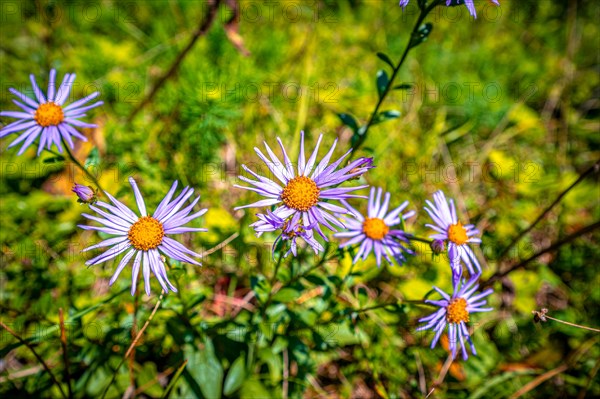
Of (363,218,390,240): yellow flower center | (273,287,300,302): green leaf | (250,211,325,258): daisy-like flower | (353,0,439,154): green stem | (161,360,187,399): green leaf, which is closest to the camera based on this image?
(250,211,325,258): daisy-like flower

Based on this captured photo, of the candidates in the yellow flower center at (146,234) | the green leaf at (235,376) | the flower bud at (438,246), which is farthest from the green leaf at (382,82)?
the green leaf at (235,376)

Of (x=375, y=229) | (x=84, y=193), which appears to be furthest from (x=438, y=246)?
(x=84, y=193)

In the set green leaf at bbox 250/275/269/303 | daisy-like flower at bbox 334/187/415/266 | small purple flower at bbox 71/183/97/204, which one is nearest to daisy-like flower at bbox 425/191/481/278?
daisy-like flower at bbox 334/187/415/266

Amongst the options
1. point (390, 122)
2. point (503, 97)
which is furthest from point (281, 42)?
point (503, 97)

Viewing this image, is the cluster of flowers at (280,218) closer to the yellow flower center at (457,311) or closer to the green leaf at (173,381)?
the yellow flower center at (457,311)

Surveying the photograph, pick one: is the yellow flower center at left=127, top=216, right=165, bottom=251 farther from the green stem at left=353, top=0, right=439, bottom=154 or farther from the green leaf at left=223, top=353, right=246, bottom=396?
the green stem at left=353, top=0, right=439, bottom=154

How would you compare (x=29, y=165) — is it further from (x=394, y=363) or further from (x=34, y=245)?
(x=394, y=363)

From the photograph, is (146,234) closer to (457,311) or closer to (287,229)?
(287,229)
